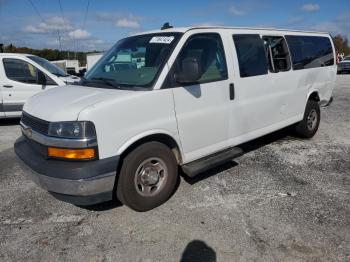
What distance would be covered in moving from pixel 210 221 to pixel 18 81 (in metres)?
6.94

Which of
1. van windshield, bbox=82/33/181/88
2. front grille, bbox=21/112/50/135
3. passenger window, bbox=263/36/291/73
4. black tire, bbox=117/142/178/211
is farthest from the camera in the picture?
passenger window, bbox=263/36/291/73

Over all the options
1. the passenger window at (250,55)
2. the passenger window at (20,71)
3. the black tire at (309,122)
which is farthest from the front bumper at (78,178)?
the passenger window at (20,71)

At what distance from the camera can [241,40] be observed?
194 inches

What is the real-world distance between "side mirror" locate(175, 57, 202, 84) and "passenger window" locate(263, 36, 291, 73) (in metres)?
1.98

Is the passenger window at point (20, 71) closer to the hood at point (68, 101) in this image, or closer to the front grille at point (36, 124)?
the hood at point (68, 101)

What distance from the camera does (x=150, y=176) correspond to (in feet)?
13.1

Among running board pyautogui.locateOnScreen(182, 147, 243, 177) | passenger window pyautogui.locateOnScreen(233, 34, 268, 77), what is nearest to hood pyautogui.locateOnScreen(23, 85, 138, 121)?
running board pyautogui.locateOnScreen(182, 147, 243, 177)

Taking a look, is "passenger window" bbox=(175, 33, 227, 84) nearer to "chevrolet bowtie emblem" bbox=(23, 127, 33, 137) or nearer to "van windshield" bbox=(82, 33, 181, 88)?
→ "van windshield" bbox=(82, 33, 181, 88)

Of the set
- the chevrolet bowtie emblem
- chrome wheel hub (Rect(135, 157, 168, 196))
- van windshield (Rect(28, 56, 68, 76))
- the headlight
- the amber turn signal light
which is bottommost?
chrome wheel hub (Rect(135, 157, 168, 196))

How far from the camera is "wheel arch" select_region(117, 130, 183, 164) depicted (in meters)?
3.63

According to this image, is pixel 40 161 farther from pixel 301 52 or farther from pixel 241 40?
pixel 301 52

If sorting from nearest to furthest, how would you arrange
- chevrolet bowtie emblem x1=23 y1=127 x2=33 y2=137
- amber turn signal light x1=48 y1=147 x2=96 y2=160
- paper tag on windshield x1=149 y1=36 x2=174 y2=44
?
→ 1. amber turn signal light x1=48 y1=147 x2=96 y2=160
2. chevrolet bowtie emblem x1=23 y1=127 x2=33 y2=137
3. paper tag on windshield x1=149 y1=36 x2=174 y2=44

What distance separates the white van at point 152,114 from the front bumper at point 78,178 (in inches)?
0.4

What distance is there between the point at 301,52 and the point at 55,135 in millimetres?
4757
